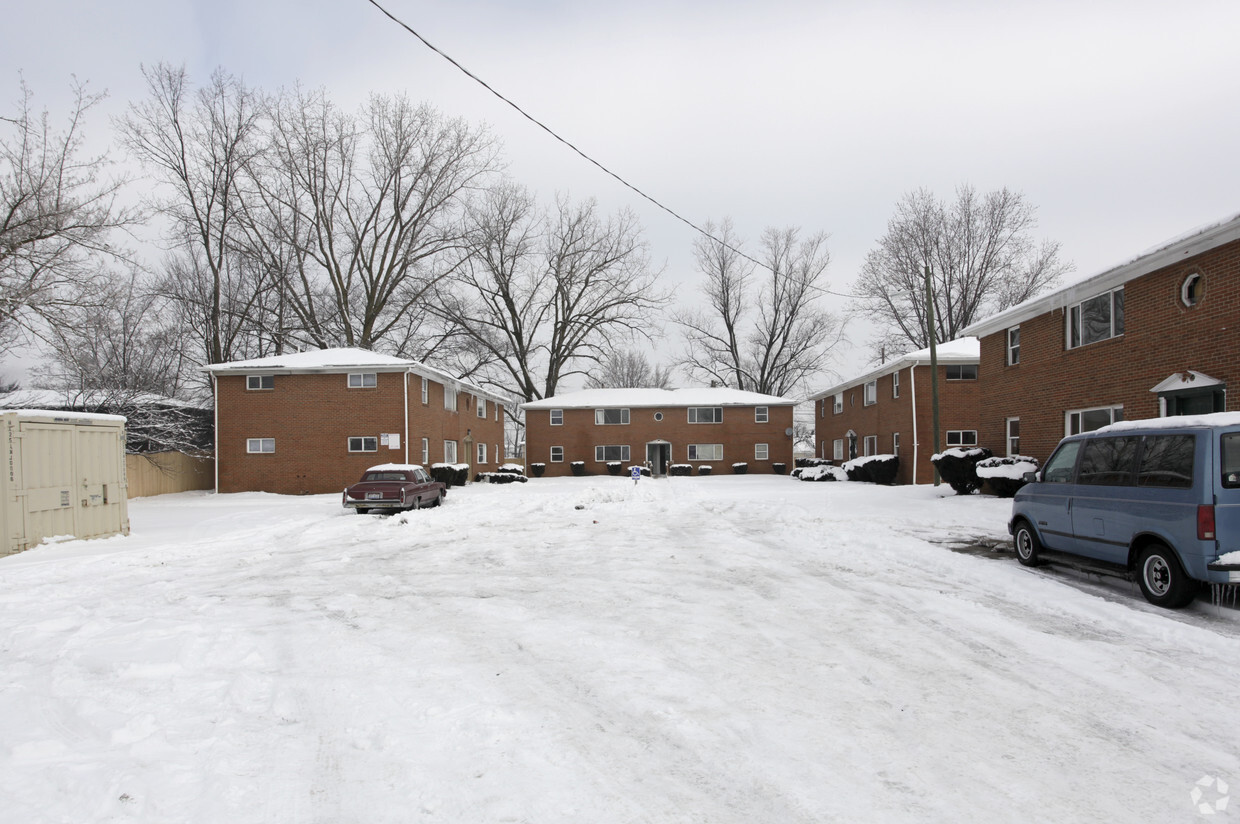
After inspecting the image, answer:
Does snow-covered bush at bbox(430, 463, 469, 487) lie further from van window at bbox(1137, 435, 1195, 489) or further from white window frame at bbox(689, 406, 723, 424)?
van window at bbox(1137, 435, 1195, 489)

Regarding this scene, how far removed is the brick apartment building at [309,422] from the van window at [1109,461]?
2664 centimetres

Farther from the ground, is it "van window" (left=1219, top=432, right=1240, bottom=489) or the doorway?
"van window" (left=1219, top=432, right=1240, bottom=489)

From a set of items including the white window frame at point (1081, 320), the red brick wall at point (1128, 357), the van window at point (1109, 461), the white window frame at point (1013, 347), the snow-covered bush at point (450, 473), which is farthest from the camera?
the snow-covered bush at point (450, 473)

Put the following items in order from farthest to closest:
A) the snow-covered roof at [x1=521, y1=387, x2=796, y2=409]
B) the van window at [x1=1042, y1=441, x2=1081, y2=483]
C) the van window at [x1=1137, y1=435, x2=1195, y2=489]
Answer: the snow-covered roof at [x1=521, y1=387, x2=796, y2=409]
the van window at [x1=1042, y1=441, x2=1081, y2=483]
the van window at [x1=1137, y1=435, x2=1195, y2=489]

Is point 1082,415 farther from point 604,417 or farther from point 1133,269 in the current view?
point 604,417

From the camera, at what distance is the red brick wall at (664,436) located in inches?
1900

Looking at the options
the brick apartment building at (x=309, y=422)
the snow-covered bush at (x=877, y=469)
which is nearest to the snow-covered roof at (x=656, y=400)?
A: the snow-covered bush at (x=877, y=469)

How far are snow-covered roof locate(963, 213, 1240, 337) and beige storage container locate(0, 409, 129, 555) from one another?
22.0 m

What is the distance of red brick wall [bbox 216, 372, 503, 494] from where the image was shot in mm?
31359

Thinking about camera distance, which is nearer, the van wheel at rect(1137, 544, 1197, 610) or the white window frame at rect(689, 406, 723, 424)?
the van wheel at rect(1137, 544, 1197, 610)

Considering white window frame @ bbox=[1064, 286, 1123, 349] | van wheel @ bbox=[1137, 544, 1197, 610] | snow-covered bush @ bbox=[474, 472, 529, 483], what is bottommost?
snow-covered bush @ bbox=[474, 472, 529, 483]

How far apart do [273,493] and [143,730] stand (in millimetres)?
29825

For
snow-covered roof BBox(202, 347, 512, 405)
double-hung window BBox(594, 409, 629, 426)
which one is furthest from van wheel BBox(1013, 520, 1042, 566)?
double-hung window BBox(594, 409, 629, 426)

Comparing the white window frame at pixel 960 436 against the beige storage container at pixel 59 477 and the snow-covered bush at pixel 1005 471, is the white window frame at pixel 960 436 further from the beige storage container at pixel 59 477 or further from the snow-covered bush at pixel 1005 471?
the beige storage container at pixel 59 477
